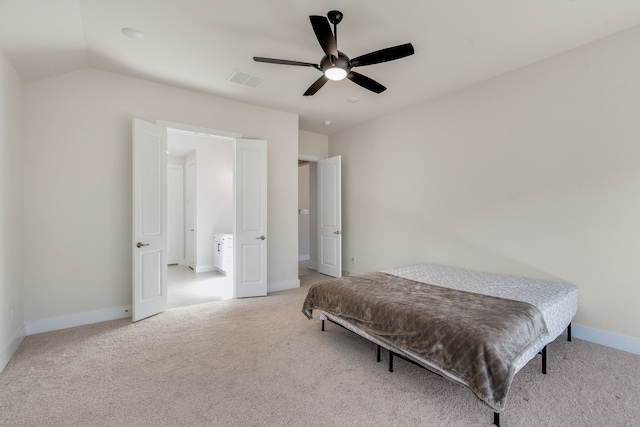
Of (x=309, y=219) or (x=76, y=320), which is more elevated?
(x=309, y=219)

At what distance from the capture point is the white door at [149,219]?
3.38 m

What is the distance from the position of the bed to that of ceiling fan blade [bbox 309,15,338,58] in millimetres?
2061

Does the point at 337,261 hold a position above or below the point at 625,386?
above

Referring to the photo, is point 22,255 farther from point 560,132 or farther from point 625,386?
point 560,132

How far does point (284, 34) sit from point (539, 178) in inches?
119

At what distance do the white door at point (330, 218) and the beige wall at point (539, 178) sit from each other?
1030 mm

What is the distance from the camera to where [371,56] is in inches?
93.7

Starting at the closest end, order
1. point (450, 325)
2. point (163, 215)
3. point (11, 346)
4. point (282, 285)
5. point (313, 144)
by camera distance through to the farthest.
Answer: point (450, 325), point (11, 346), point (163, 215), point (282, 285), point (313, 144)

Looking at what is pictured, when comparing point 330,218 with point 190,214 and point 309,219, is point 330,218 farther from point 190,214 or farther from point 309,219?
point 190,214

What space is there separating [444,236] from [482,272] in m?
0.70

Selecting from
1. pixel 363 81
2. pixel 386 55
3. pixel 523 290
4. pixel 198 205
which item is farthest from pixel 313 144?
pixel 523 290

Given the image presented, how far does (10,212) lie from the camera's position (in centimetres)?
266

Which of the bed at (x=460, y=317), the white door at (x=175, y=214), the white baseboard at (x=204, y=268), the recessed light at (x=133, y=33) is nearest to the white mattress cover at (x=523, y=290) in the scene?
the bed at (x=460, y=317)

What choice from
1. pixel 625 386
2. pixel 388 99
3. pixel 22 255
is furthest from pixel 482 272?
pixel 22 255
